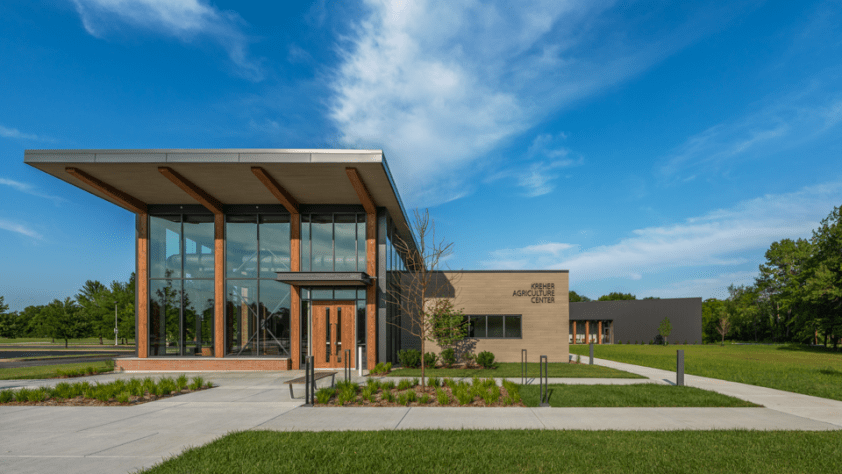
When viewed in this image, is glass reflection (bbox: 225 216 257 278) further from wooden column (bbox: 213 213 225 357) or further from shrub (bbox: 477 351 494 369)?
shrub (bbox: 477 351 494 369)

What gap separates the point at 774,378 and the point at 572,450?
43.9ft

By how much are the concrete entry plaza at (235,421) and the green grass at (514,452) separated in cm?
65

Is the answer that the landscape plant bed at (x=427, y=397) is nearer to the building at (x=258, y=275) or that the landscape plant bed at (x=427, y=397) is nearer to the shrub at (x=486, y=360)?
the building at (x=258, y=275)

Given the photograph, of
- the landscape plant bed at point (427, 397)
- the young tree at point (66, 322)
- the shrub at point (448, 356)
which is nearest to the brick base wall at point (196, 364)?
the shrub at point (448, 356)

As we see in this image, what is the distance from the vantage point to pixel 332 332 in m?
19.1

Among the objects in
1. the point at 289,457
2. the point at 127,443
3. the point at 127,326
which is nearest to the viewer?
the point at 289,457

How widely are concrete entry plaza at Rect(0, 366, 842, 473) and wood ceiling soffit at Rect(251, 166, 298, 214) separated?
7.60m

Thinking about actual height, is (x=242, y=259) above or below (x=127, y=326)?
above

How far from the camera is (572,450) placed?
21.2ft

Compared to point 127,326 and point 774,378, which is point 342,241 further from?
point 127,326

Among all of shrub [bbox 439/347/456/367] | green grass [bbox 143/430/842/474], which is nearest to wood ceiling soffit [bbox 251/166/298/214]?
shrub [bbox 439/347/456/367]

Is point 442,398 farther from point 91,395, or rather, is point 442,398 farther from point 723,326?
point 723,326

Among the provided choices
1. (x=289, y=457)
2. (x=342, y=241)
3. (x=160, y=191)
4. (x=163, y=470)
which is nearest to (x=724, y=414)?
(x=289, y=457)

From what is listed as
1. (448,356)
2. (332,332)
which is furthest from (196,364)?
(448,356)
